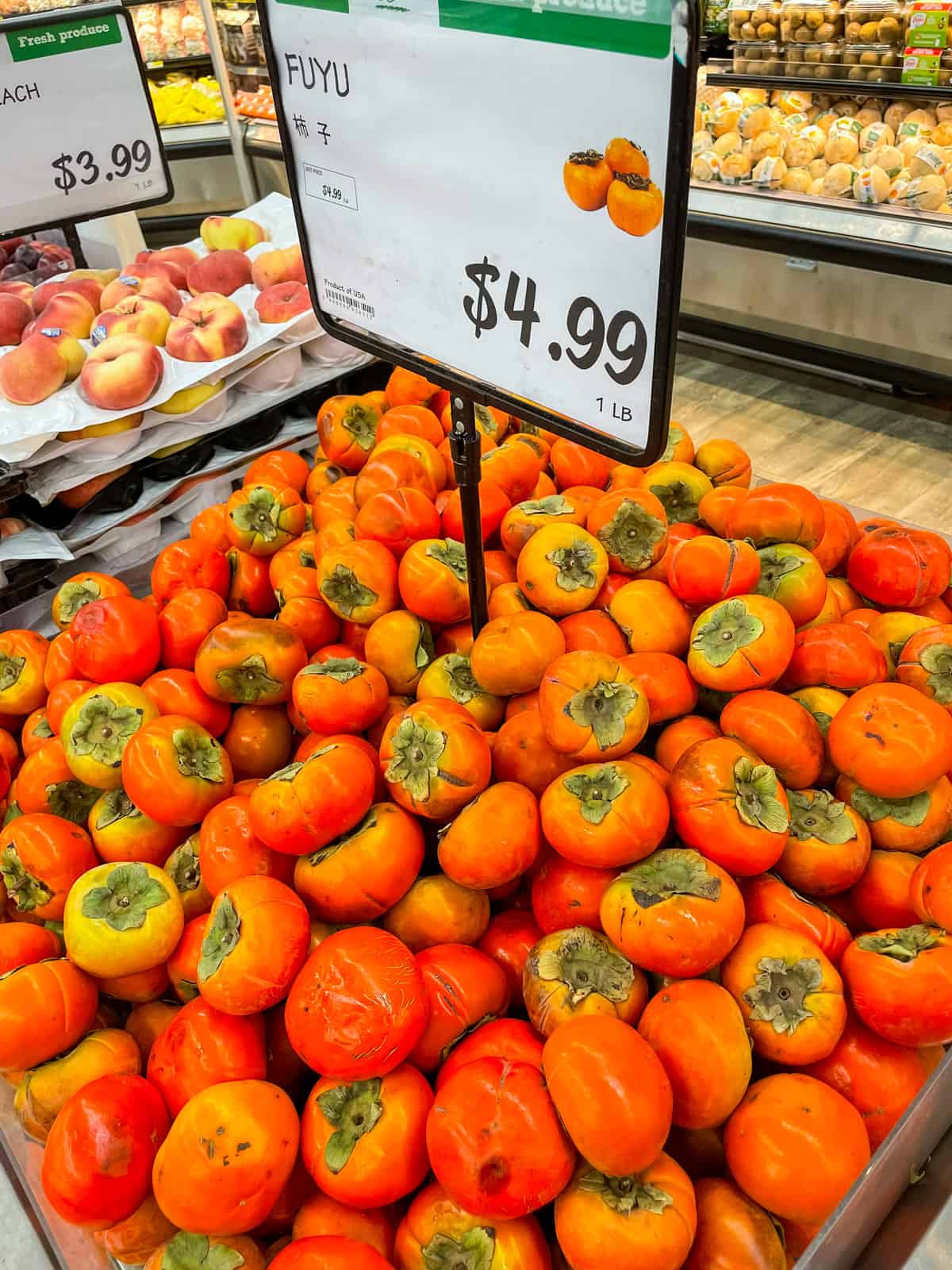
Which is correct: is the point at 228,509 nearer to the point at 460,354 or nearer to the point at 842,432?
the point at 460,354

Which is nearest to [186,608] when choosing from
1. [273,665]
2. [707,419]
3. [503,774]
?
[273,665]

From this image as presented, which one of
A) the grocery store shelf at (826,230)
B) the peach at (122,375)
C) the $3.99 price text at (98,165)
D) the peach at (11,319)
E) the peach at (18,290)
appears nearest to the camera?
the peach at (122,375)

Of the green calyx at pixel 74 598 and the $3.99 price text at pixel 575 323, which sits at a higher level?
the $3.99 price text at pixel 575 323

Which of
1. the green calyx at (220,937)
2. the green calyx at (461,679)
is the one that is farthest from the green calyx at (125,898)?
the green calyx at (461,679)

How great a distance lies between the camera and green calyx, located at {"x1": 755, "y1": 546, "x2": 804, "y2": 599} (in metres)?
1.23

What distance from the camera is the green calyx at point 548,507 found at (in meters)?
1.39

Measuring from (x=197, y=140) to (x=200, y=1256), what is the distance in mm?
6818

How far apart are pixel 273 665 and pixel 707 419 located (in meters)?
3.20

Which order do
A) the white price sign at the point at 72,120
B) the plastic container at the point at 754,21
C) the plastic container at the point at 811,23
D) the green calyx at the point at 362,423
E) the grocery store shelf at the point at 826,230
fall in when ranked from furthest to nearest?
the plastic container at the point at 754,21
the plastic container at the point at 811,23
the grocery store shelf at the point at 826,230
the white price sign at the point at 72,120
the green calyx at the point at 362,423

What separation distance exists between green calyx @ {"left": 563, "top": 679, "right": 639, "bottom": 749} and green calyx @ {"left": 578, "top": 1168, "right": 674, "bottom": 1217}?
16.3 inches

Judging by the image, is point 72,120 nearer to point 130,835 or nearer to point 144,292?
point 144,292

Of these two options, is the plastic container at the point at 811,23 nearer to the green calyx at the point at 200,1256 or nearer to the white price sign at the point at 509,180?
the white price sign at the point at 509,180

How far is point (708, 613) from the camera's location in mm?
1144

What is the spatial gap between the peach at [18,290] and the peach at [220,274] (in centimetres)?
55
